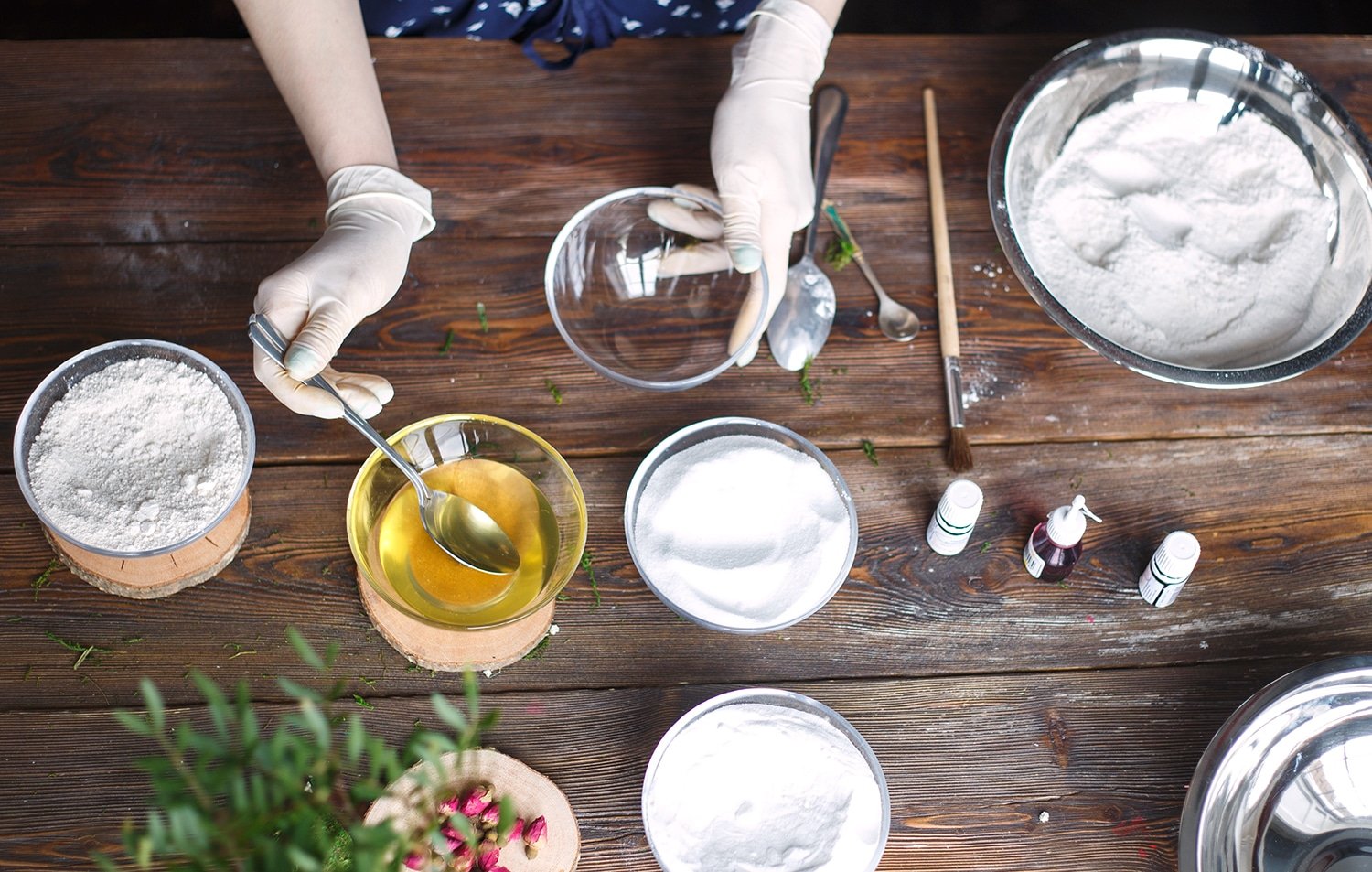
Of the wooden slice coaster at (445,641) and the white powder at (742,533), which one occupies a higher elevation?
the white powder at (742,533)

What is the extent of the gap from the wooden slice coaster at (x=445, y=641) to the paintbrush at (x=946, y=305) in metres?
0.59

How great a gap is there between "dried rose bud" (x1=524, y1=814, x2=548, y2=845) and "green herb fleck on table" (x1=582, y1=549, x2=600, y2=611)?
0.85 ft

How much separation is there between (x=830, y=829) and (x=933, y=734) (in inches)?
8.4

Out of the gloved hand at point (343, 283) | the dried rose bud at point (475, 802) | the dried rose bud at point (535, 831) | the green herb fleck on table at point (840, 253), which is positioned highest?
the gloved hand at point (343, 283)

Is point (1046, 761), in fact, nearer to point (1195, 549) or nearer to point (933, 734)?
point (933, 734)

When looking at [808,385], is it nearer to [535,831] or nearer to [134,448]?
[535,831]

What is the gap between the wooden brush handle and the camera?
138cm

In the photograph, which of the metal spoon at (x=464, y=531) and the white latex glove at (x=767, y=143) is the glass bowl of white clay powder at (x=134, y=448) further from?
the white latex glove at (x=767, y=143)

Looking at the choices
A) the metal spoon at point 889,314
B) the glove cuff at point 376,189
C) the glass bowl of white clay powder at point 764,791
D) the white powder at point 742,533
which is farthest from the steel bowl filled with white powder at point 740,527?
the glove cuff at point 376,189

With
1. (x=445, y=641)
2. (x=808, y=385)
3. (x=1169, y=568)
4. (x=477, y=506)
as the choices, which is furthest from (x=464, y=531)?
(x=1169, y=568)

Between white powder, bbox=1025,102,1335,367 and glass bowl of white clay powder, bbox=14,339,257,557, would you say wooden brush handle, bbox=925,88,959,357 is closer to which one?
white powder, bbox=1025,102,1335,367

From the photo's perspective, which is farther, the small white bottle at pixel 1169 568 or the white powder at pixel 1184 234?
the white powder at pixel 1184 234

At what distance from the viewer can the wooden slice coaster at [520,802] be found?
45.5 inches

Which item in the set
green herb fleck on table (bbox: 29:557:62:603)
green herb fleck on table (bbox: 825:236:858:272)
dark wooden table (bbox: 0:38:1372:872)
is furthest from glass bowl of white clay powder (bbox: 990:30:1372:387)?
green herb fleck on table (bbox: 29:557:62:603)
